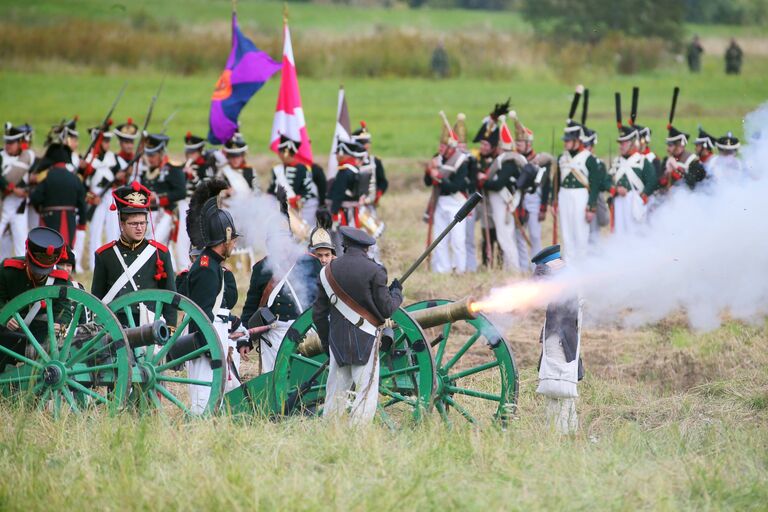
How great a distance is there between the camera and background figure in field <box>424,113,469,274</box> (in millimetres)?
14977

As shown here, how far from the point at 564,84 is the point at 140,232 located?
2769 cm

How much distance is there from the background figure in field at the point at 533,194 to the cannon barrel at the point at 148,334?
8.30 m

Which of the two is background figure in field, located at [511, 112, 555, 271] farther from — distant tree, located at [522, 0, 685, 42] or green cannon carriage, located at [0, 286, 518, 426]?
distant tree, located at [522, 0, 685, 42]

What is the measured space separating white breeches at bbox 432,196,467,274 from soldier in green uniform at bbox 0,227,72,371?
7522 millimetres

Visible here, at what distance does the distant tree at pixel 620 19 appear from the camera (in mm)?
40156

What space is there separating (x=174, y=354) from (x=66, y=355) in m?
0.61

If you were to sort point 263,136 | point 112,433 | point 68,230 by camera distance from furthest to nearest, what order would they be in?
point 263,136 → point 68,230 → point 112,433

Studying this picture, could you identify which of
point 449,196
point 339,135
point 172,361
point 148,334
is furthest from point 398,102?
point 148,334

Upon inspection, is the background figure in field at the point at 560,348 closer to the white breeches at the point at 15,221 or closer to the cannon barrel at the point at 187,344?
the cannon barrel at the point at 187,344

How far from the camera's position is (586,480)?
20.7 feet

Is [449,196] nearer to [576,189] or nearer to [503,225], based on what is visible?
[503,225]

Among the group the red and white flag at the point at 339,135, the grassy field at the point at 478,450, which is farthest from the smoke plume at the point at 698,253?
the red and white flag at the point at 339,135

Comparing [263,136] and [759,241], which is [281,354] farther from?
[263,136]

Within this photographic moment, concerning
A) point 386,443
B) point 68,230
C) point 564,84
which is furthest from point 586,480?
point 564,84
